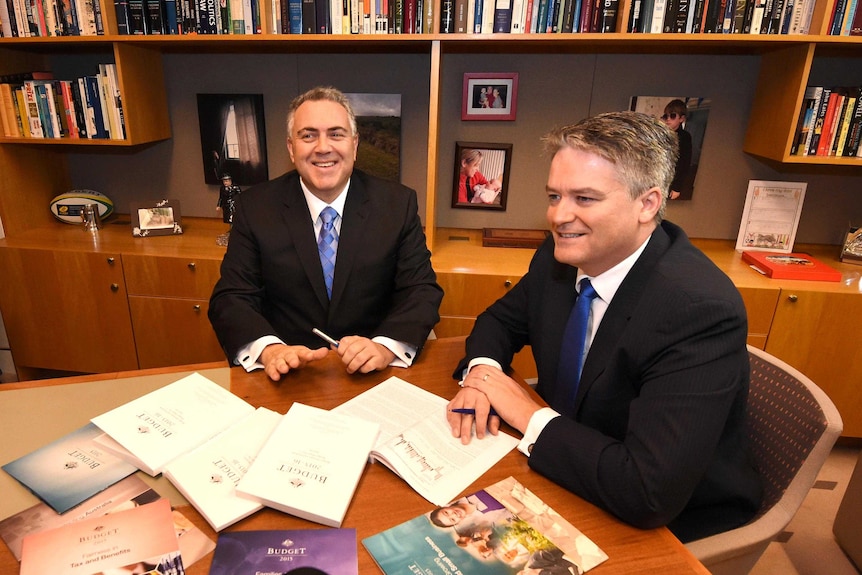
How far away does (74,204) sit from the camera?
2.86 meters

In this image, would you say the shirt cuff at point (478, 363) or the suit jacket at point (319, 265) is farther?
the suit jacket at point (319, 265)

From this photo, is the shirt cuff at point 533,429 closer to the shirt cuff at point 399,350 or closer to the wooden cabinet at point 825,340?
the shirt cuff at point 399,350

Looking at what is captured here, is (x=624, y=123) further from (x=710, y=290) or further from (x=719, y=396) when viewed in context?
(x=719, y=396)

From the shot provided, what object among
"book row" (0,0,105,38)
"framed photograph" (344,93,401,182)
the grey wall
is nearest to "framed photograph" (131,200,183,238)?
the grey wall

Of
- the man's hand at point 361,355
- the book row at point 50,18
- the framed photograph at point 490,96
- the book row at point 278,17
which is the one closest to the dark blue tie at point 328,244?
the man's hand at point 361,355

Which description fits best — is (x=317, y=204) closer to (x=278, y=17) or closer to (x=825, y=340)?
(x=278, y=17)

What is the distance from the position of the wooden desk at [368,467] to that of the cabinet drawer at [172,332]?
126cm

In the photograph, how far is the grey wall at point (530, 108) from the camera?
254 centimetres

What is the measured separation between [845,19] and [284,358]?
2.37 m

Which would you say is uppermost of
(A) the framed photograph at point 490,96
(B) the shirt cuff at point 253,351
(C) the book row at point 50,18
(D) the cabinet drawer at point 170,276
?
(C) the book row at point 50,18

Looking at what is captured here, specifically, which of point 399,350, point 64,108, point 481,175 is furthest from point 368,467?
point 64,108

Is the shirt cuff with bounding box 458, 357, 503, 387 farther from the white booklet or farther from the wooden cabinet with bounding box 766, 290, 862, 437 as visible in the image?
the wooden cabinet with bounding box 766, 290, 862, 437

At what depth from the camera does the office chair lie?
992mm

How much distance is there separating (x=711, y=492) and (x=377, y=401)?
730 millimetres
